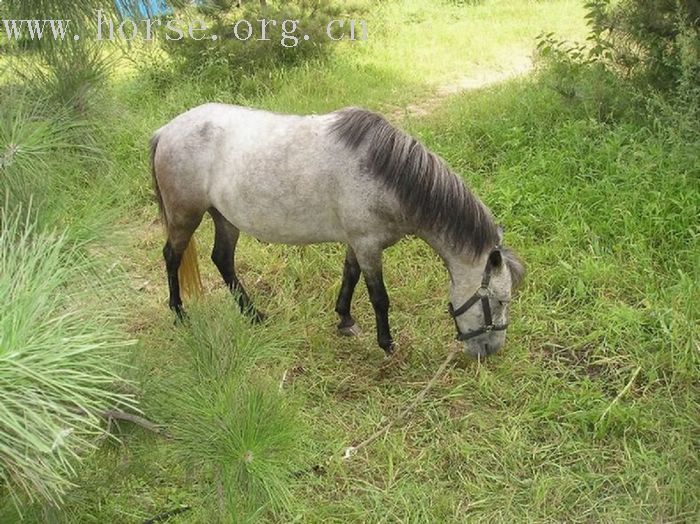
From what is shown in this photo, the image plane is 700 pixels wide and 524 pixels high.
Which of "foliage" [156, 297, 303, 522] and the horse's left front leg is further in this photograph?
the horse's left front leg

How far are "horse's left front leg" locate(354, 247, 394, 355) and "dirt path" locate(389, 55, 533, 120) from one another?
9.16ft

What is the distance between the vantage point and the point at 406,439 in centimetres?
291

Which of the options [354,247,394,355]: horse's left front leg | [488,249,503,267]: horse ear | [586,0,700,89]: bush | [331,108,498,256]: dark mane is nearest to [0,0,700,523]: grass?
[354,247,394,355]: horse's left front leg

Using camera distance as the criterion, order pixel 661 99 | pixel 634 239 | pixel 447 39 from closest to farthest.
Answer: pixel 634 239, pixel 661 99, pixel 447 39

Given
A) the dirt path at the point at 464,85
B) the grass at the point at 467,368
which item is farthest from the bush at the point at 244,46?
Result: the grass at the point at 467,368

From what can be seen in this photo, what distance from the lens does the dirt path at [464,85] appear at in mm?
6089

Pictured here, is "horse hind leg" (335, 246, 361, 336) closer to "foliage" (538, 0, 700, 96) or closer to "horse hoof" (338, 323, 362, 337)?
"horse hoof" (338, 323, 362, 337)

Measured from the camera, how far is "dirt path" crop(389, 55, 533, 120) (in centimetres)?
609

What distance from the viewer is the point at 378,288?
3342 millimetres

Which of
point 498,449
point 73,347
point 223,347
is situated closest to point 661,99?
point 498,449

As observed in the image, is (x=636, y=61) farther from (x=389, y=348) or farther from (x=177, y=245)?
(x=177, y=245)

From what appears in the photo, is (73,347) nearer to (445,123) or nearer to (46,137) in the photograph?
(46,137)

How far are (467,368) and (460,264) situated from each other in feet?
1.86

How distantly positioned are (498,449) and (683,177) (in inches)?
81.5
